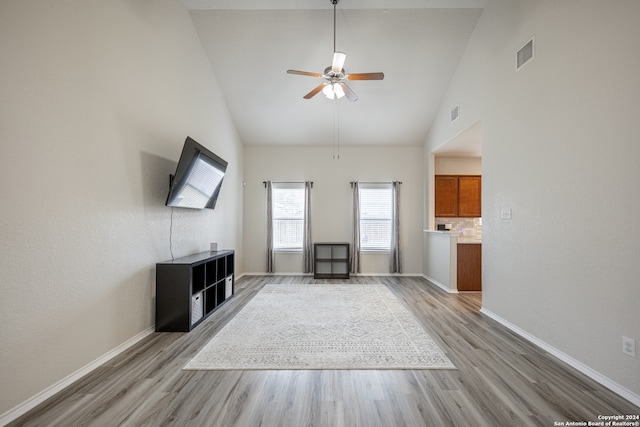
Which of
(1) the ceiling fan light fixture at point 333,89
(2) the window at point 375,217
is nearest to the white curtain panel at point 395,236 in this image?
(2) the window at point 375,217

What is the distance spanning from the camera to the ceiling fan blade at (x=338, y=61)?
3029 millimetres

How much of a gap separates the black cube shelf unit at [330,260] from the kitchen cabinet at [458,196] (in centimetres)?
221

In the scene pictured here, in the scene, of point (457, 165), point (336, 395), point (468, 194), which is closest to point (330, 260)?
point (468, 194)

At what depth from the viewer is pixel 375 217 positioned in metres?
6.28

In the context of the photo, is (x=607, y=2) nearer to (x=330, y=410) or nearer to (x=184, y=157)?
(x=330, y=410)

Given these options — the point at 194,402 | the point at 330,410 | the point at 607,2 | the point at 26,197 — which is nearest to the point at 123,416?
the point at 194,402

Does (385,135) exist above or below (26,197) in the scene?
above

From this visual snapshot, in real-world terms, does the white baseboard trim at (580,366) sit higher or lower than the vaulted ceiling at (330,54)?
lower

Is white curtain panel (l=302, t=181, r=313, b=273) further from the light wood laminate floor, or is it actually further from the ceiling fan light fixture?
the light wood laminate floor

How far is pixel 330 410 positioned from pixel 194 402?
0.89 meters

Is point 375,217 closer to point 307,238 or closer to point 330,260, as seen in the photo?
point 330,260

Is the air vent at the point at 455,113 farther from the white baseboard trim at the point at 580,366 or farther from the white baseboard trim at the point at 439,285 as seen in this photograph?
the white baseboard trim at the point at 580,366

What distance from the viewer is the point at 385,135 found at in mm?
5953

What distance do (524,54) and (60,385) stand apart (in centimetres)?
497
